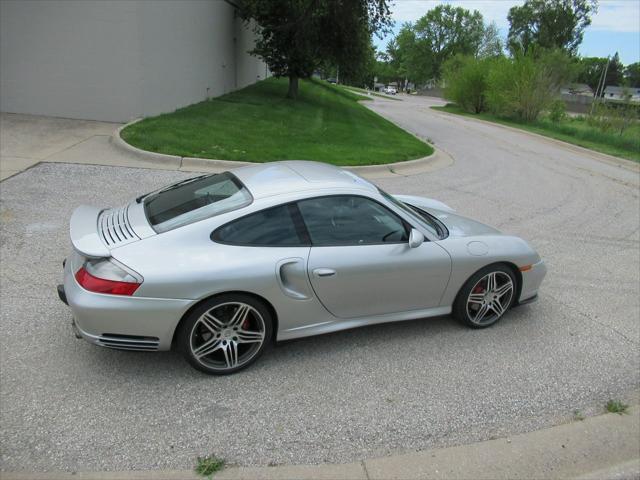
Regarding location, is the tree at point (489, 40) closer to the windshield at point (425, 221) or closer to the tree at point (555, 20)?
the tree at point (555, 20)

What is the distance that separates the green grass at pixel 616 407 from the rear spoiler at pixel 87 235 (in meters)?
3.53

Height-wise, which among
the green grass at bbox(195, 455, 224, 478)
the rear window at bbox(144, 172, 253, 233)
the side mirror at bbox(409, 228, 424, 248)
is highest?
the rear window at bbox(144, 172, 253, 233)

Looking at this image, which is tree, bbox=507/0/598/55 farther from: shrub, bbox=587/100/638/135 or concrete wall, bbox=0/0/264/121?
concrete wall, bbox=0/0/264/121

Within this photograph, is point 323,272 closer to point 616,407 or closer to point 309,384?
point 309,384

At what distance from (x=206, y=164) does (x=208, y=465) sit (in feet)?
24.4

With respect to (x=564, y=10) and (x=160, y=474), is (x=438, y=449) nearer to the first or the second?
(x=160, y=474)

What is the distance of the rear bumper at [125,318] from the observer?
3.06 meters

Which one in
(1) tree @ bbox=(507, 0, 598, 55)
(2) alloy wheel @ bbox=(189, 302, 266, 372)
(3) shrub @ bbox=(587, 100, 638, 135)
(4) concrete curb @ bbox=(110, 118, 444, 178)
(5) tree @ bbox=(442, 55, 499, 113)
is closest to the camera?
(2) alloy wheel @ bbox=(189, 302, 266, 372)

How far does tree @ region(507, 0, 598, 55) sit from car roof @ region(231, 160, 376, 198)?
9414 centimetres

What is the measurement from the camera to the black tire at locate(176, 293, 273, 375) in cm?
324

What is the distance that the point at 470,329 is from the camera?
14.1ft

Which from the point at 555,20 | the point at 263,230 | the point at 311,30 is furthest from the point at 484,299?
the point at 555,20

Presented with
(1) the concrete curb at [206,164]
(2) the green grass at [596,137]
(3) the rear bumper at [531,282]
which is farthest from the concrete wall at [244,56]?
(3) the rear bumper at [531,282]

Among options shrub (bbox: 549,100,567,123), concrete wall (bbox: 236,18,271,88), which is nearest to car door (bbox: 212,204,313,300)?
concrete wall (bbox: 236,18,271,88)
